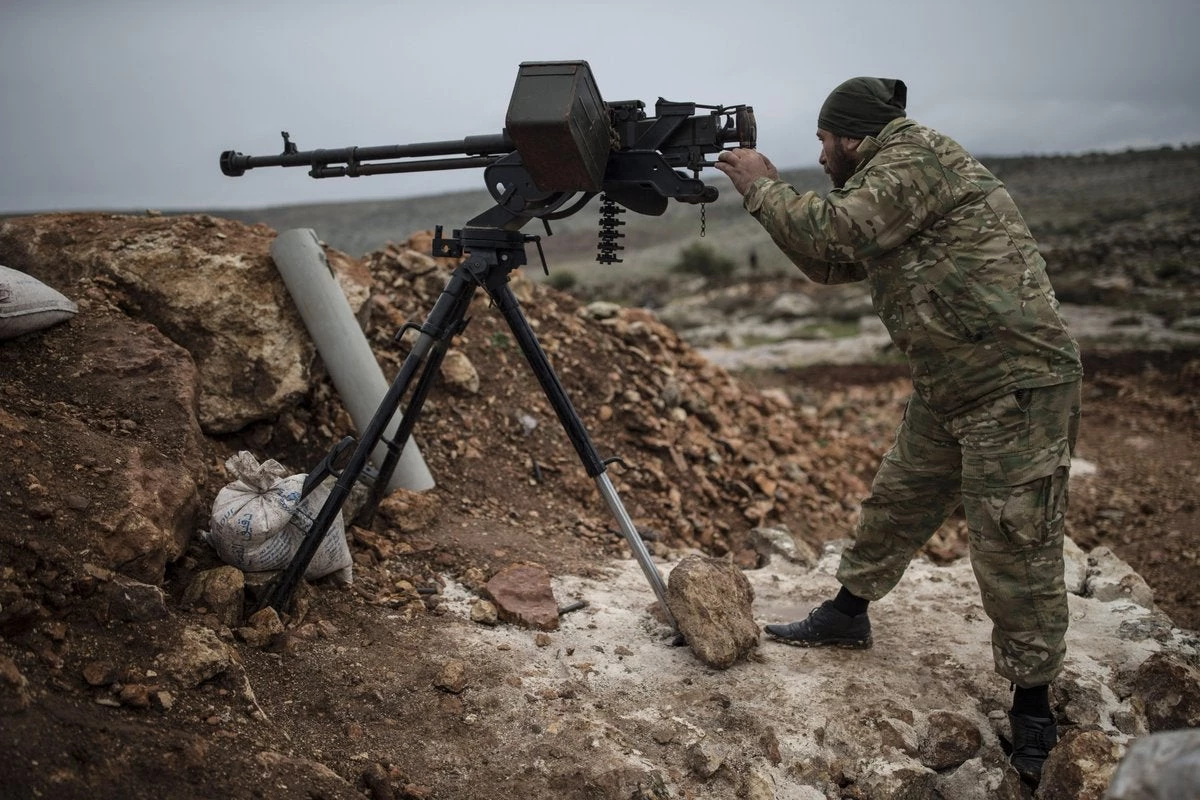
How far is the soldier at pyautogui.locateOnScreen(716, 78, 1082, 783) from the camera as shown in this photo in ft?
8.75

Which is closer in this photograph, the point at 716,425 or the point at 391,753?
the point at 391,753

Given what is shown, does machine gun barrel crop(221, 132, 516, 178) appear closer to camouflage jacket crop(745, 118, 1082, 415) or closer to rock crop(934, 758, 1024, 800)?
camouflage jacket crop(745, 118, 1082, 415)

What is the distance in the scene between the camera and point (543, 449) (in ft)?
17.1

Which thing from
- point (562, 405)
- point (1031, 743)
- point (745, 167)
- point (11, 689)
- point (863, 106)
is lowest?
point (1031, 743)

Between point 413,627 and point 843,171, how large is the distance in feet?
7.45

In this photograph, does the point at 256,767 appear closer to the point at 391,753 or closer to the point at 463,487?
the point at 391,753

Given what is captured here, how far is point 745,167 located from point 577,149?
556 mm

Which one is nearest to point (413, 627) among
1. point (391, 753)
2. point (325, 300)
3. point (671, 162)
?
point (391, 753)

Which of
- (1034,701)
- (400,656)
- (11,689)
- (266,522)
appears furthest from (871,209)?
(11,689)

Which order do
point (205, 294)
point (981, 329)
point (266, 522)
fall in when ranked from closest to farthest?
point (981, 329) < point (266, 522) < point (205, 294)

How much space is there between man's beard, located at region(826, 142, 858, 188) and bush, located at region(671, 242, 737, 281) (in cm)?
2499

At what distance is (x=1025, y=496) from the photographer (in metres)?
2.71

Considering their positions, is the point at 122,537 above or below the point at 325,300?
below

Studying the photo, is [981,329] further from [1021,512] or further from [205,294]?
[205,294]
